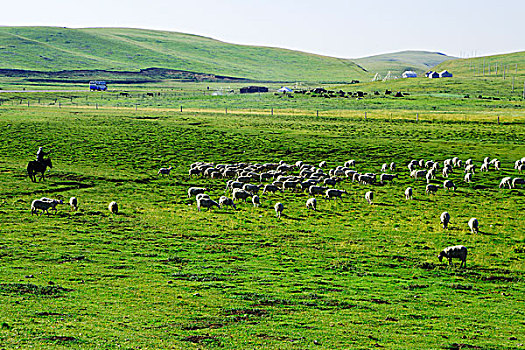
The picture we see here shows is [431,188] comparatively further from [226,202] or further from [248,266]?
[248,266]

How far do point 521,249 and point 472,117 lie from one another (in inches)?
2763

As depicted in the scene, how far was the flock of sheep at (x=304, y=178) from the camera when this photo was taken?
114ft

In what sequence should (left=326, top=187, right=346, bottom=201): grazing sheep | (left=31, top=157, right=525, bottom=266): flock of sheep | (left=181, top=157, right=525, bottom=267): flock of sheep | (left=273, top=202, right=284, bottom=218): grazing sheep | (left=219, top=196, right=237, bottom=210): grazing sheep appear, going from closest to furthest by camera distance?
(left=273, top=202, right=284, bottom=218): grazing sheep < (left=31, top=157, right=525, bottom=266): flock of sheep < (left=219, top=196, right=237, bottom=210): grazing sheep < (left=181, top=157, right=525, bottom=267): flock of sheep < (left=326, top=187, right=346, bottom=201): grazing sheep

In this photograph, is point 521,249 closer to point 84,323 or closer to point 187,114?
point 84,323

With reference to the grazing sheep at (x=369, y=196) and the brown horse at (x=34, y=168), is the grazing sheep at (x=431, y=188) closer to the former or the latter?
the grazing sheep at (x=369, y=196)

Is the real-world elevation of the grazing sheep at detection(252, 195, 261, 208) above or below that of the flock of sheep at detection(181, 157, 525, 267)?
below

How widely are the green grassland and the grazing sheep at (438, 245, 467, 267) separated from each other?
0.48 m

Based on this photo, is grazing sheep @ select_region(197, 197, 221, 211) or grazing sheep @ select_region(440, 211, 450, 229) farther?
grazing sheep @ select_region(197, 197, 221, 211)

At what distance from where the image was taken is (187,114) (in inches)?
3910

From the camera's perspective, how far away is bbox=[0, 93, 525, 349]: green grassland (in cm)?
1536

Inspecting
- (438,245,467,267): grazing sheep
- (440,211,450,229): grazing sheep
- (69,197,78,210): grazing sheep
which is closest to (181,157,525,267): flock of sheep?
(440,211,450,229): grazing sheep

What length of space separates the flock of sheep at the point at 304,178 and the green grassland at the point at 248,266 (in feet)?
2.82

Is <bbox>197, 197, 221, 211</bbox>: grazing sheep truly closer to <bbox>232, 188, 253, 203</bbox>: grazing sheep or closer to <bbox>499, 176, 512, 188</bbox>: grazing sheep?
<bbox>232, 188, 253, 203</bbox>: grazing sheep

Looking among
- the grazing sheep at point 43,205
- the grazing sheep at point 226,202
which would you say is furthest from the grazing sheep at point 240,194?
the grazing sheep at point 43,205
